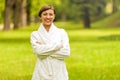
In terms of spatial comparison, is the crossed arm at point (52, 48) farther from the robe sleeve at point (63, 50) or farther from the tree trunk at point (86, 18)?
the tree trunk at point (86, 18)

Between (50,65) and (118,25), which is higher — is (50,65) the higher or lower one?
the higher one

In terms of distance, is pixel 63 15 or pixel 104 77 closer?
pixel 104 77

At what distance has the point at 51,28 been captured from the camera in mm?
6164

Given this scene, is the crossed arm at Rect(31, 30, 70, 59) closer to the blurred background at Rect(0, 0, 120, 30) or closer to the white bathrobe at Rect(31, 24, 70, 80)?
the white bathrobe at Rect(31, 24, 70, 80)

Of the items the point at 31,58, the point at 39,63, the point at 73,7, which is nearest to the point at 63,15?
the point at 73,7

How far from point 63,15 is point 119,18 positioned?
1464 inches

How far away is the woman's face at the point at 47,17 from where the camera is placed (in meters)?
6.14

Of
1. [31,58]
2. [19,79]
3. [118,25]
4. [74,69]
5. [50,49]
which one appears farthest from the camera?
[118,25]

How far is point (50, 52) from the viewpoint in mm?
6125

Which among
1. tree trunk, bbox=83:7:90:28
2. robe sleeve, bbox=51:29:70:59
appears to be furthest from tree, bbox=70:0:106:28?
robe sleeve, bbox=51:29:70:59

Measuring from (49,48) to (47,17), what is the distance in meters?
0.46

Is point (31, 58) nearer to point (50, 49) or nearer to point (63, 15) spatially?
point (50, 49)

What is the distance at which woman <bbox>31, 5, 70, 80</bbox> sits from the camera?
6.12 metres

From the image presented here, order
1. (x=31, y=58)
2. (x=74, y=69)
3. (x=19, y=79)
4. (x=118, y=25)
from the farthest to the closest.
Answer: (x=118, y=25) → (x=31, y=58) → (x=74, y=69) → (x=19, y=79)
